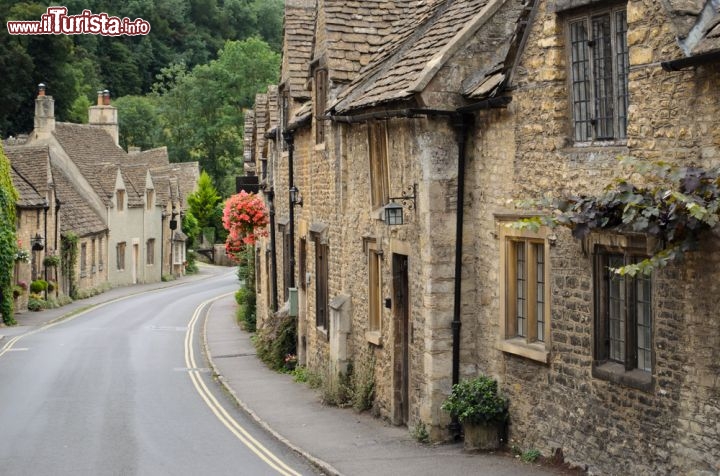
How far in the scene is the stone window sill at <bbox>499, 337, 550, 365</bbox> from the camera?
13.0m

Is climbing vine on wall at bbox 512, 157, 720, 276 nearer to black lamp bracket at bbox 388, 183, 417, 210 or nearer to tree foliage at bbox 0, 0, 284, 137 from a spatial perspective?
black lamp bracket at bbox 388, 183, 417, 210

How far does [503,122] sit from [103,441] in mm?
8674

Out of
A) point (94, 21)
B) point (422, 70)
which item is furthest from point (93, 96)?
point (422, 70)

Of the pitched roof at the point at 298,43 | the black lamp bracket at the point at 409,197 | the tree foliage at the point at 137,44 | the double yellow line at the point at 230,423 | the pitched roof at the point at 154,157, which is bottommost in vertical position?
the double yellow line at the point at 230,423

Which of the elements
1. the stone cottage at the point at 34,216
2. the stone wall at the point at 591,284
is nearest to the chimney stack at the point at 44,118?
the stone cottage at the point at 34,216

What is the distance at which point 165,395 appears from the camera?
77.5 ft

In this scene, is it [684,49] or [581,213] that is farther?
[581,213]

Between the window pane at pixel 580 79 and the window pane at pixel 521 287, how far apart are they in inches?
81.3

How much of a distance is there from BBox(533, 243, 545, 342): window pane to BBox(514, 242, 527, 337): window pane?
26 cm

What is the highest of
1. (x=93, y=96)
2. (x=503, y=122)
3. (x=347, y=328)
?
(x=93, y=96)

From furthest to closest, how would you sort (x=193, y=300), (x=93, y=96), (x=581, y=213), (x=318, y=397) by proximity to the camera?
(x=93, y=96) < (x=193, y=300) < (x=318, y=397) < (x=581, y=213)

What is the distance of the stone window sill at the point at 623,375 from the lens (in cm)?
1101

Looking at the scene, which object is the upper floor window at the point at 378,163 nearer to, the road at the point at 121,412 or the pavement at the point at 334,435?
the pavement at the point at 334,435

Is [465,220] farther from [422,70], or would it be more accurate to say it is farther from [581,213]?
[581,213]
